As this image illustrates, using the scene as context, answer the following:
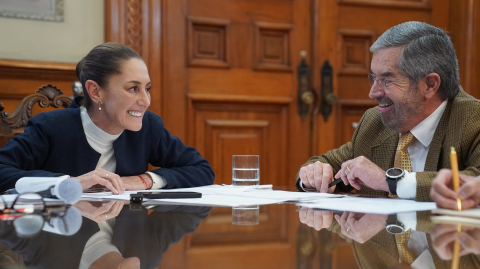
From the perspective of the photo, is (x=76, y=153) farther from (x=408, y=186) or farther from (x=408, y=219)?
(x=408, y=219)

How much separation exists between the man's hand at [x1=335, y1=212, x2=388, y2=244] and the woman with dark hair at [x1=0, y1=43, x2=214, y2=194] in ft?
2.89

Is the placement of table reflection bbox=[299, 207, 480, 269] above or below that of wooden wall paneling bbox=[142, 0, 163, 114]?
below

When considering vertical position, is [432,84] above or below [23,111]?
above

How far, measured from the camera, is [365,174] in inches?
54.3

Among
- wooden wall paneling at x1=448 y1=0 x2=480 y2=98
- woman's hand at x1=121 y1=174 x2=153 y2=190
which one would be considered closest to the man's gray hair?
woman's hand at x1=121 y1=174 x2=153 y2=190

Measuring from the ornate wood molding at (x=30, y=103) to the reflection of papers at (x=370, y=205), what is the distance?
1279mm

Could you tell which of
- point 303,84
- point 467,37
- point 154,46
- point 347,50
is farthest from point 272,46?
point 467,37

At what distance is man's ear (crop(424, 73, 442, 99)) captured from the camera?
1619 millimetres

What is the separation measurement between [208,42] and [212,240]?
247 centimetres

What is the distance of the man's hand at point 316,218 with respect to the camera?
86cm

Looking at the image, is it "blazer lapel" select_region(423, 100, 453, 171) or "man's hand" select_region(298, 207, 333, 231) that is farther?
"blazer lapel" select_region(423, 100, 453, 171)

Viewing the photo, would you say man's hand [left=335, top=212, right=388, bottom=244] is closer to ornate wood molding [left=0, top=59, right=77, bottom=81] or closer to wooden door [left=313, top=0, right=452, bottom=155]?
ornate wood molding [left=0, top=59, right=77, bottom=81]

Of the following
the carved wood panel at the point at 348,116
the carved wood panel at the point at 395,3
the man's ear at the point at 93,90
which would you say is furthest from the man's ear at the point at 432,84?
the carved wood panel at the point at 395,3

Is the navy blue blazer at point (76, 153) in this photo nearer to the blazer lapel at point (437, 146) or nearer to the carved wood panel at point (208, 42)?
the blazer lapel at point (437, 146)
